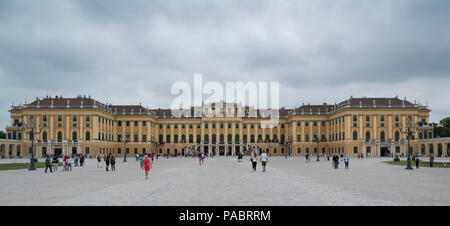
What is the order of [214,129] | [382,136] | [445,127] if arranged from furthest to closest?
[214,129] → [445,127] → [382,136]

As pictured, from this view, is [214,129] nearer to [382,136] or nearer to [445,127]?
[382,136]

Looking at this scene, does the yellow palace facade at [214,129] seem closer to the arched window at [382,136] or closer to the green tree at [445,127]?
the arched window at [382,136]

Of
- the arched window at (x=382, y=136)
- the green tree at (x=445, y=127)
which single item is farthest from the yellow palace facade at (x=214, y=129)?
the green tree at (x=445, y=127)

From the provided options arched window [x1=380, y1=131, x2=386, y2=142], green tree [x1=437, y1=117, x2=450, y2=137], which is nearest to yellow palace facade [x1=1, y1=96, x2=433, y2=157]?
arched window [x1=380, y1=131, x2=386, y2=142]

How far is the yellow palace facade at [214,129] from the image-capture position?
81125 millimetres

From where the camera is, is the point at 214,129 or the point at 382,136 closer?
the point at 382,136

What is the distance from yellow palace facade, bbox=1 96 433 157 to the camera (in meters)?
81.1

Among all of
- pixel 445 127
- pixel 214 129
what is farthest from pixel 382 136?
pixel 214 129

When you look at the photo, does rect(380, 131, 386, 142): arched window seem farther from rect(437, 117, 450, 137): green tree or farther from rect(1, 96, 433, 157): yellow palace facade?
rect(437, 117, 450, 137): green tree

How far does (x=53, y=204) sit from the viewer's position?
510 inches

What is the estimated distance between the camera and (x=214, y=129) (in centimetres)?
10869
